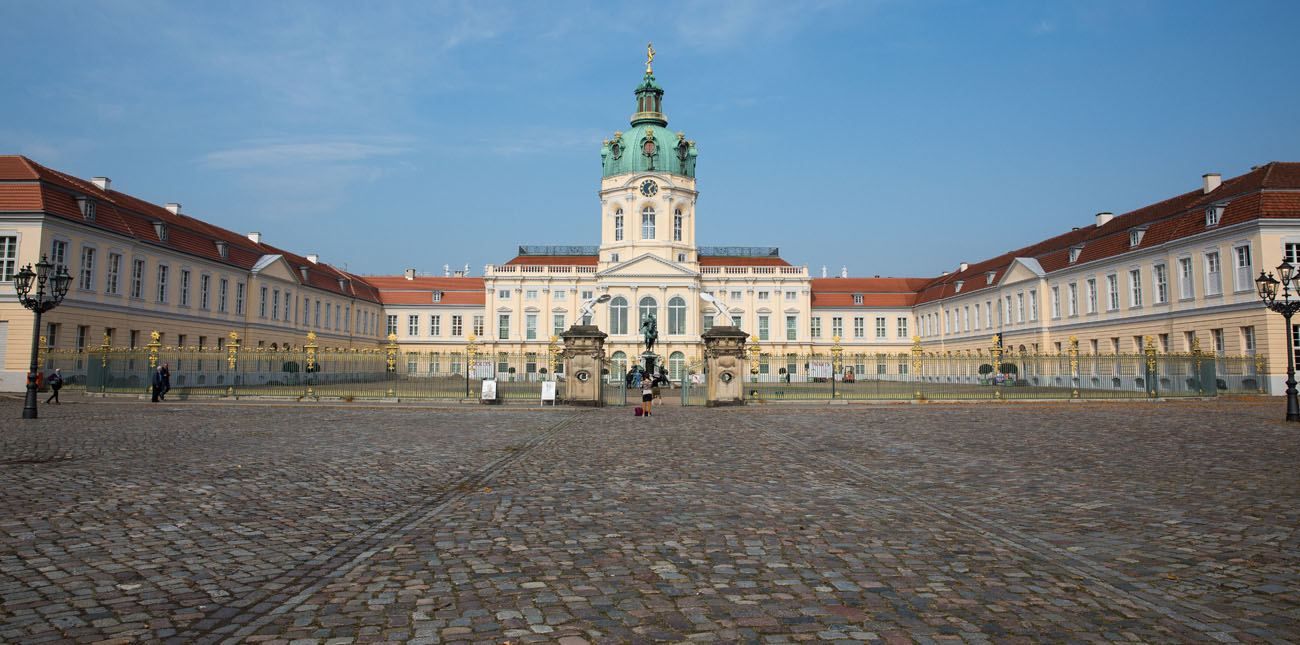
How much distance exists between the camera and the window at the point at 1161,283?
41.0 metres

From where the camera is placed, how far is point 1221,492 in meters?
9.15

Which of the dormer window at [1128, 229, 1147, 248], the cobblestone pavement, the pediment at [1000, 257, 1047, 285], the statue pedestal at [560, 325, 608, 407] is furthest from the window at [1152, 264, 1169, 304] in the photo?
the cobblestone pavement

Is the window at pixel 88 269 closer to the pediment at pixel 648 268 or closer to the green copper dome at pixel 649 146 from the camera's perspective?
the pediment at pixel 648 268

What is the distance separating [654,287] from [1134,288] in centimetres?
3669

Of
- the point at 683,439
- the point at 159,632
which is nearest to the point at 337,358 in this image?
the point at 683,439

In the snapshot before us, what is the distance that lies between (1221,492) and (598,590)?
7992mm

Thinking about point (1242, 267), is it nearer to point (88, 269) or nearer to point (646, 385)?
point (646, 385)

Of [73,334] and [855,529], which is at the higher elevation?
[73,334]

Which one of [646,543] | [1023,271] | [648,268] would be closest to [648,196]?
[648,268]

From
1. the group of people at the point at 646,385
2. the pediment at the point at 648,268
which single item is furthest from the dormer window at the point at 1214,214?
the pediment at the point at 648,268

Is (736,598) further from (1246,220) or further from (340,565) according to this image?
(1246,220)

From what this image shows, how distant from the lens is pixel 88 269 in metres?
38.2

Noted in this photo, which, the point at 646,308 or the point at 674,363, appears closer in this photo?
the point at 674,363

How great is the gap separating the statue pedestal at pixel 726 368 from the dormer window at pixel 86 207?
31016mm
